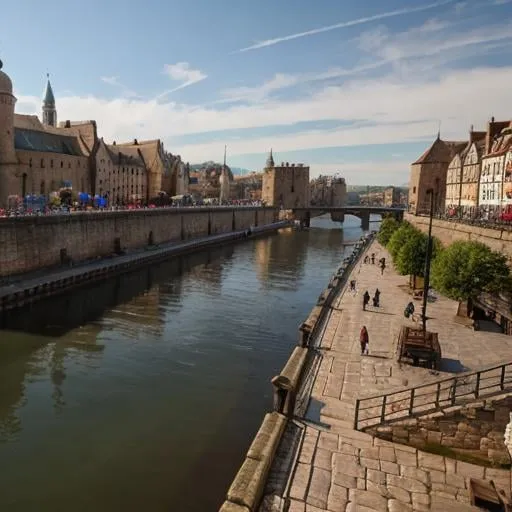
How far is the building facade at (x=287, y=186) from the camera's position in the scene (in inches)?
4845

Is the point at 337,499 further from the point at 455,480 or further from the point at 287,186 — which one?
the point at 287,186

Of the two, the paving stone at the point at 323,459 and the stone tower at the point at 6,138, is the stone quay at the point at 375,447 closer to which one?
the paving stone at the point at 323,459

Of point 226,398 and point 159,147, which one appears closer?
point 226,398

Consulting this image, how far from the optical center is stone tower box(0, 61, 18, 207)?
142 ft

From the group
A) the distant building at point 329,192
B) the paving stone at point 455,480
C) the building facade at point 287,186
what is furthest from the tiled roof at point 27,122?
the distant building at point 329,192

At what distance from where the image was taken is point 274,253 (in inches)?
2452

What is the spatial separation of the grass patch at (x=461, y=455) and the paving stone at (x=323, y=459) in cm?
251

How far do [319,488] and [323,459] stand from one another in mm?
1042

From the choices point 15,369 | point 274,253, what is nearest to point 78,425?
point 15,369

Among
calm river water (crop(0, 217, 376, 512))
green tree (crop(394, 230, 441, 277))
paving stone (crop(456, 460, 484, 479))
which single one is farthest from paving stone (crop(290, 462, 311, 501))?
green tree (crop(394, 230, 441, 277))

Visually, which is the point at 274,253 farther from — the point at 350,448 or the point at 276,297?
the point at 350,448

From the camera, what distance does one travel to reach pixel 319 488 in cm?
1027

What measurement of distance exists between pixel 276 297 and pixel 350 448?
73.9 feet

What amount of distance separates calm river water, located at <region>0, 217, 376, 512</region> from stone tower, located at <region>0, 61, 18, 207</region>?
1814cm
